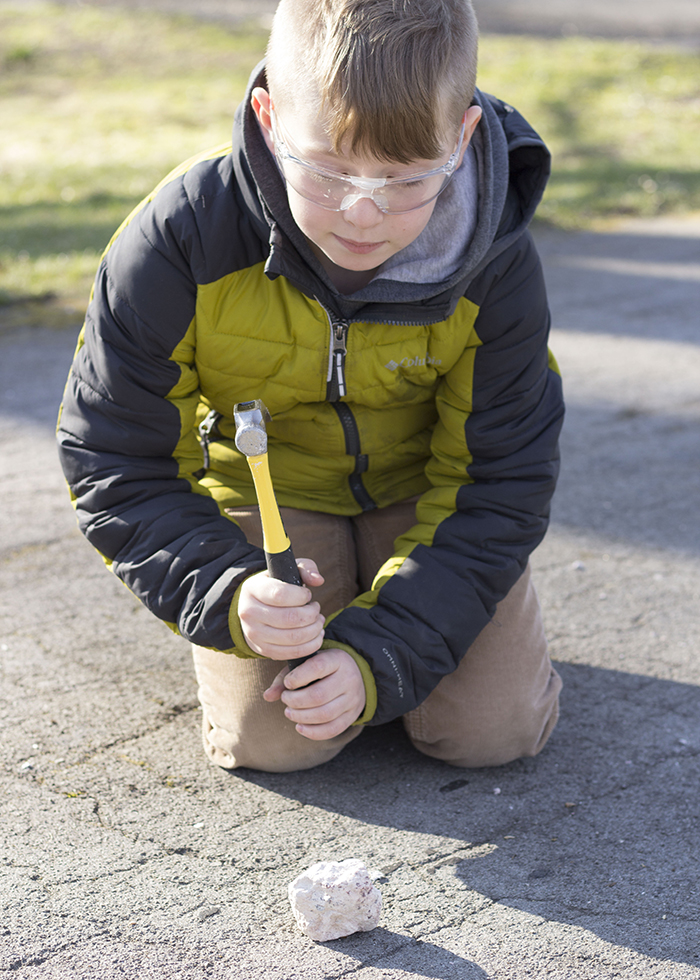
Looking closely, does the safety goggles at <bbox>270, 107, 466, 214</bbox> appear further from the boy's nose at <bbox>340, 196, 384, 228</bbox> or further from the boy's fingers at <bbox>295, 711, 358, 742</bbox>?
the boy's fingers at <bbox>295, 711, 358, 742</bbox>

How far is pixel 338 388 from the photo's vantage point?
1982 mm

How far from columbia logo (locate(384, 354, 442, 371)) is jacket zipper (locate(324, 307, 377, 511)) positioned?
0.09 metres

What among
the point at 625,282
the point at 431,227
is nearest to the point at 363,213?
the point at 431,227

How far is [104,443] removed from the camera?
1.90 metres

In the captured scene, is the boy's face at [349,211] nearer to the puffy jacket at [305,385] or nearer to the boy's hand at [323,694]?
the puffy jacket at [305,385]

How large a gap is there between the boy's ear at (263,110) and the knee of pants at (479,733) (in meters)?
1.09

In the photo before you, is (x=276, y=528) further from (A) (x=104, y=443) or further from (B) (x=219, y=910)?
(B) (x=219, y=910)

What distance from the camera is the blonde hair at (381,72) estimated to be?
1540 millimetres

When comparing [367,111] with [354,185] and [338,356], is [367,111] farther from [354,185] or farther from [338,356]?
[338,356]

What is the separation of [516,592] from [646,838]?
21.3 inches

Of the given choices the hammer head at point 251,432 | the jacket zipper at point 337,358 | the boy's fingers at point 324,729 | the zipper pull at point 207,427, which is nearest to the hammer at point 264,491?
the hammer head at point 251,432

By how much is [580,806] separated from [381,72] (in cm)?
130

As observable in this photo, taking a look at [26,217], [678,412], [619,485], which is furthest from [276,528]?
[26,217]

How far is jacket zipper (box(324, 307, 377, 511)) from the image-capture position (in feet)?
6.25
